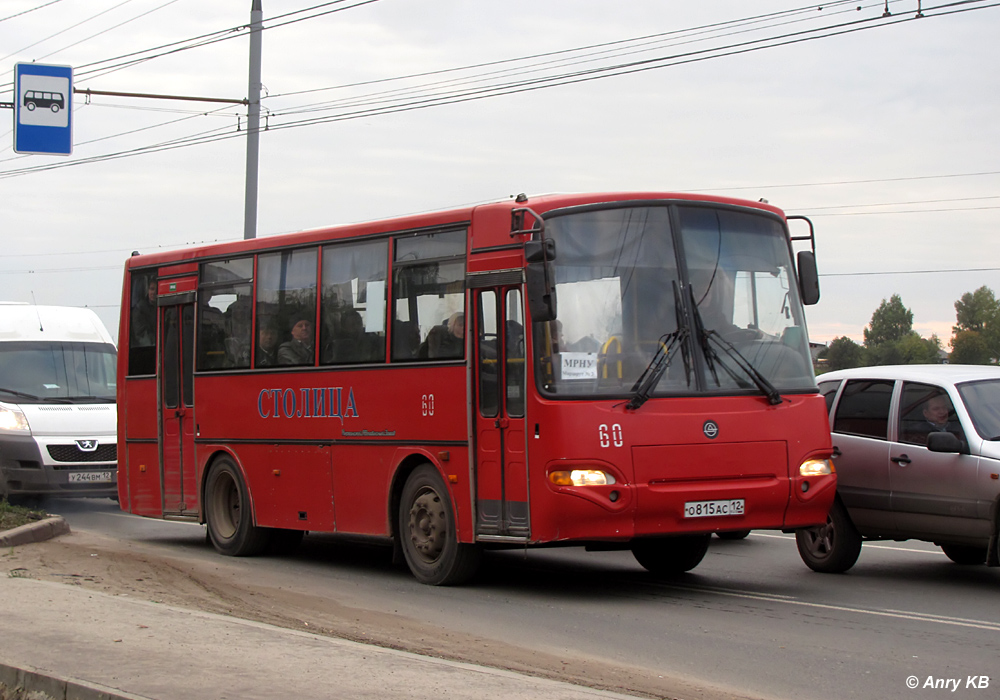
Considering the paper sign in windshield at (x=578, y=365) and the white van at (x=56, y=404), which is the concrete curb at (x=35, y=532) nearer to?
the white van at (x=56, y=404)

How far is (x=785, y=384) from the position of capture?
1048 cm

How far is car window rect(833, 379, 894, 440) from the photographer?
11711 mm

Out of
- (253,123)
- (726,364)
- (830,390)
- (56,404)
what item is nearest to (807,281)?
(726,364)

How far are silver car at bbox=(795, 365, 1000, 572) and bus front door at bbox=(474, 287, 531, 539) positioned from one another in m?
3.34

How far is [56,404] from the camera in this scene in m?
19.1

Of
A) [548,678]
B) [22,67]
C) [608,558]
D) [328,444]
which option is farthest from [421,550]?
[22,67]

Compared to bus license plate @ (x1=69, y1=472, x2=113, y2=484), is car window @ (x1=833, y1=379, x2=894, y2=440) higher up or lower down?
higher up

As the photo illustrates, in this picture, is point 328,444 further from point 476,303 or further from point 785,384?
A: point 785,384

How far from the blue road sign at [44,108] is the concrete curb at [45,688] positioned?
15.7 meters

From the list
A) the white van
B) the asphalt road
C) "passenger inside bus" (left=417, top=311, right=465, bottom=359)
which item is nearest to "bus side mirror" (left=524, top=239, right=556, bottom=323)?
"passenger inside bus" (left=417, top=311, right=465, bottom=359)

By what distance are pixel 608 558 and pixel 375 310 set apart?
158 inches

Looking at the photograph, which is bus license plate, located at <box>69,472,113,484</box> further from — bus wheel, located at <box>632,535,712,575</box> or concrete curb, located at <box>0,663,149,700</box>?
concrete curb, located at <box>0,663,149,700</box>

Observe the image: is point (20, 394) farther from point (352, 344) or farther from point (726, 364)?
point (726, 364)

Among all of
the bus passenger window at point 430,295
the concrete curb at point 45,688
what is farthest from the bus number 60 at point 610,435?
the concrete curb at point 45,688
